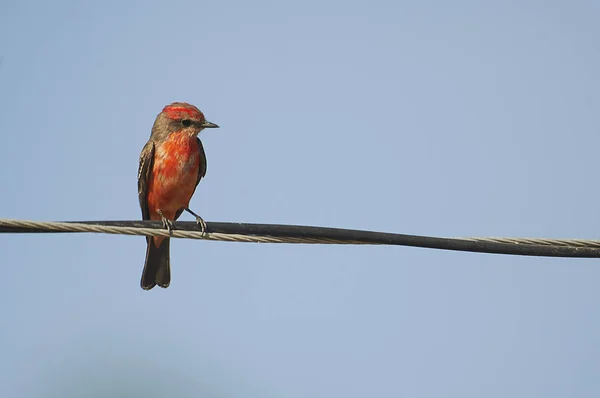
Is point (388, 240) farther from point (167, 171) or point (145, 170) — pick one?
point (145, 170)

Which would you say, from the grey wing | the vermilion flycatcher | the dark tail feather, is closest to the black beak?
the vermilion flycatcher

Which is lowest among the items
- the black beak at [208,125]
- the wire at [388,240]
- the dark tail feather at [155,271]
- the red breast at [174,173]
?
the dark tail feather at [155,271]

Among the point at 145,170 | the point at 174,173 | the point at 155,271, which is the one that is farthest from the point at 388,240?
the point at 155,271

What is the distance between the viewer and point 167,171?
352 inches

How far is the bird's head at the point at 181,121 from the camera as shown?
30.1 feet

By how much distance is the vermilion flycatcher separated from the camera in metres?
8.97

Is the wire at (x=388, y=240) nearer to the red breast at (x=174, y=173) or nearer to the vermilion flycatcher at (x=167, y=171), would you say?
the vermilion flycatcher at (x=167, y=171)

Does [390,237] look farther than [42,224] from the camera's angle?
Yes

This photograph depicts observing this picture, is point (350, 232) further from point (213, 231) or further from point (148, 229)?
point (148, 229)

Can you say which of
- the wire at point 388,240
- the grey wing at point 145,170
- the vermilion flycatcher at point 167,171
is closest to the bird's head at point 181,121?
the vermilion flycatcher at point 167,171

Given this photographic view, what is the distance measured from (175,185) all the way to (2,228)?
3983mm

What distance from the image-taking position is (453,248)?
534 cm

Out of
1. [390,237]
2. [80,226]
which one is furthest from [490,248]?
[80,226]

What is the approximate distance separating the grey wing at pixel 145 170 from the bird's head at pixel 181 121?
0.63ft
